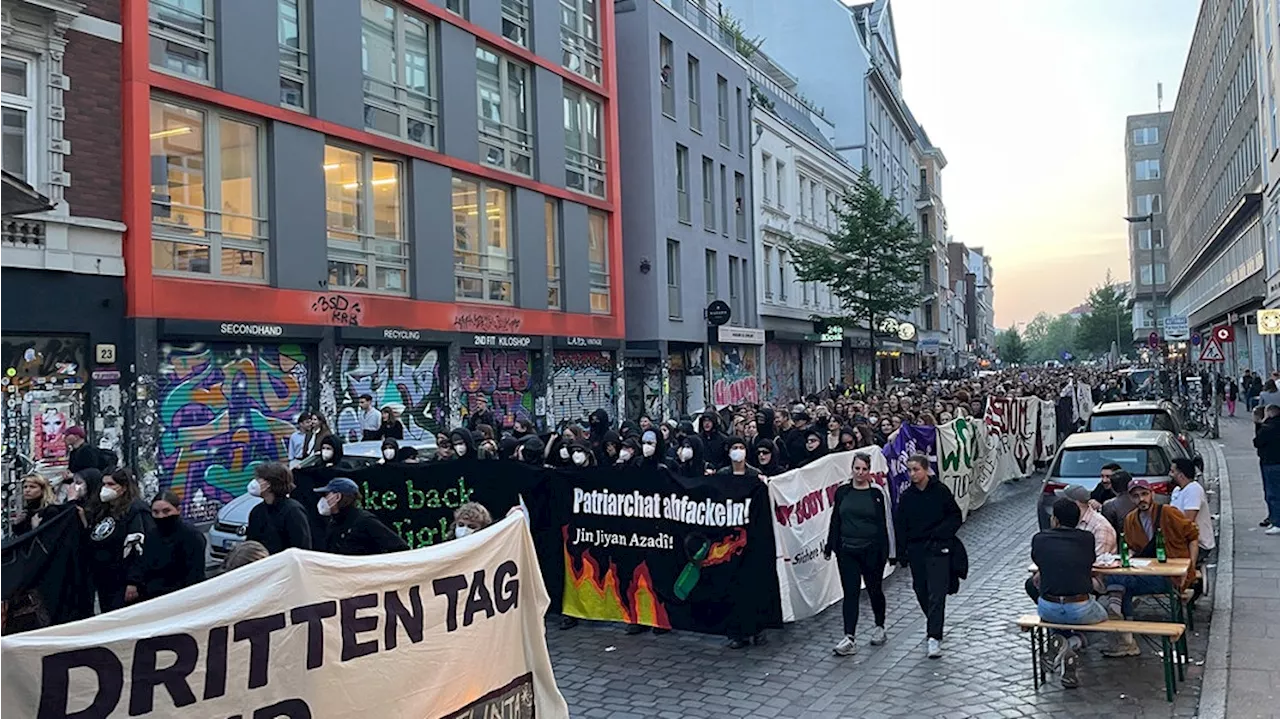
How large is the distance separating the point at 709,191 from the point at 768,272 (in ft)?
17.5

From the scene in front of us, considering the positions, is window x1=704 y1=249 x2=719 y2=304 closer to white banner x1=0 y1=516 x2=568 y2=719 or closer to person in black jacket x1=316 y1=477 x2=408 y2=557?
person in black jacket x1=316 y1=477 x2=408 y2=557

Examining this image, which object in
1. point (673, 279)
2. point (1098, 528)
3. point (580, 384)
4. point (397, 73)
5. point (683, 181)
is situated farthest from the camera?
point (683, 181)

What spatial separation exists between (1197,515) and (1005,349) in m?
137

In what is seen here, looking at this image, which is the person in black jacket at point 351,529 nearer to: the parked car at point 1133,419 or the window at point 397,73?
the parked car at point 1133,419

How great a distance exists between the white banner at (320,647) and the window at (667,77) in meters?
27.9

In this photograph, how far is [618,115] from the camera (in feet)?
104

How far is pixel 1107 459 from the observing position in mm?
12234

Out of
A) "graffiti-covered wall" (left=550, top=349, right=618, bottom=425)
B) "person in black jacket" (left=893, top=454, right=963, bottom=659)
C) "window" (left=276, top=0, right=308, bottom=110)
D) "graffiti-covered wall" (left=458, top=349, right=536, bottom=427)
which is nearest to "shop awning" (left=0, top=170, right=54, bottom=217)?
"person in black jacket" (left=893, top=454, right=963, bottom=659)

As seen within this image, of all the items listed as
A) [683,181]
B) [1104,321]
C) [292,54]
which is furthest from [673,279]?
[1104,321]

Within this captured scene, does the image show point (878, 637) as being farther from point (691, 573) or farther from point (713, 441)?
point (713, 441)

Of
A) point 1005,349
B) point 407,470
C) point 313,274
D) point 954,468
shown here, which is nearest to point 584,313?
point 313,274

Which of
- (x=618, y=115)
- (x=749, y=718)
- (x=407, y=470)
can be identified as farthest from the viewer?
(x=618, y=115)

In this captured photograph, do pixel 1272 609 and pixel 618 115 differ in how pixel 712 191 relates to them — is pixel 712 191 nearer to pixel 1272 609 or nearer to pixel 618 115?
pixel 618 115

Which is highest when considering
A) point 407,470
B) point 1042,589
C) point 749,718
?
point 407,470
